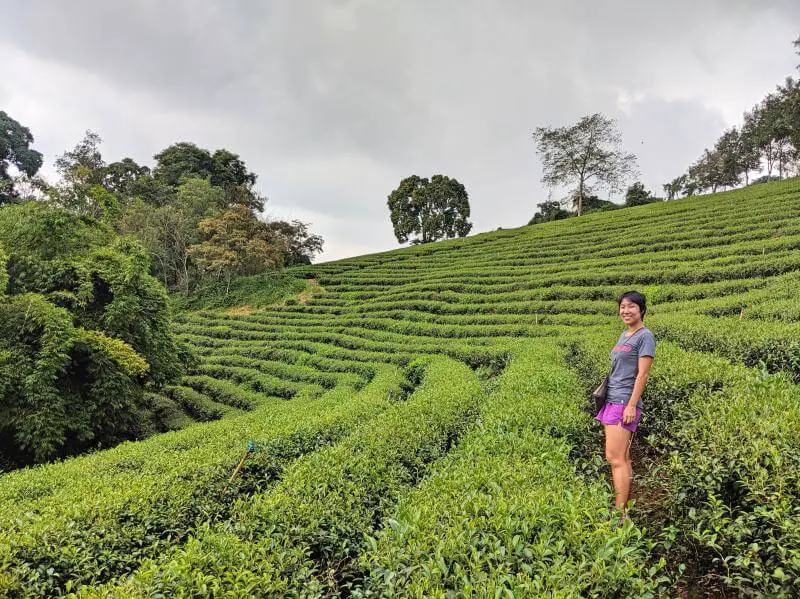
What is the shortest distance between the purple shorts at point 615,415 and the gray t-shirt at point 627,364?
0.05m

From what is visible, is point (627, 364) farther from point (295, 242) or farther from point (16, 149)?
point (16, 149)

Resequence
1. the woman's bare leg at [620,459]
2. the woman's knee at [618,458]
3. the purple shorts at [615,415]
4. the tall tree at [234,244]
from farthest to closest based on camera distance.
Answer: the tall tree at [234,244], the purple shorts at [615,415], the woman's knee at [618,458], the woman's bare leg at [620,459]

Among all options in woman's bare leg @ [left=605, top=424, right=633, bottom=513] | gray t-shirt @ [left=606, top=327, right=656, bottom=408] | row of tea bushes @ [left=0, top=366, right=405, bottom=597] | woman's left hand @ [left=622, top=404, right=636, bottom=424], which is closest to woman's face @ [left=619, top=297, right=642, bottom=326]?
gray t-shirt @ [left=606, top=327, right=656, bottom=408]

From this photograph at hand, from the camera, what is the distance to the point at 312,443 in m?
5.78

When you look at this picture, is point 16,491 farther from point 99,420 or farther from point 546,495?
point 546,495

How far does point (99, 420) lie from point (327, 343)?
8.40 metres

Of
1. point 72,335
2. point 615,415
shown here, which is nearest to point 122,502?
point 615,415

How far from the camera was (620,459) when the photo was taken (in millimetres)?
3439

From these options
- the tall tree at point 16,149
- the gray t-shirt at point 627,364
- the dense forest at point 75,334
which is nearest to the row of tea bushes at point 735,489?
the gray t-shirt at point 627,364

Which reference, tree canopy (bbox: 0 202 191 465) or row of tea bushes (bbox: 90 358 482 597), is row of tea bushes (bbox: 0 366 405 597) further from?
tree canopy (bbox: 0 202 191 465)

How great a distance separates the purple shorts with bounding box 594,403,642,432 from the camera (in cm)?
354

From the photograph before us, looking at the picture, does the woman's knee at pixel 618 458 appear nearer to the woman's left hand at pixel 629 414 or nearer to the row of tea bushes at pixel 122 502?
the woman's left hand at pixel 629 414

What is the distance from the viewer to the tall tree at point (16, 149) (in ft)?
116

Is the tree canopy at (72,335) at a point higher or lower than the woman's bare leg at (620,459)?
higher
